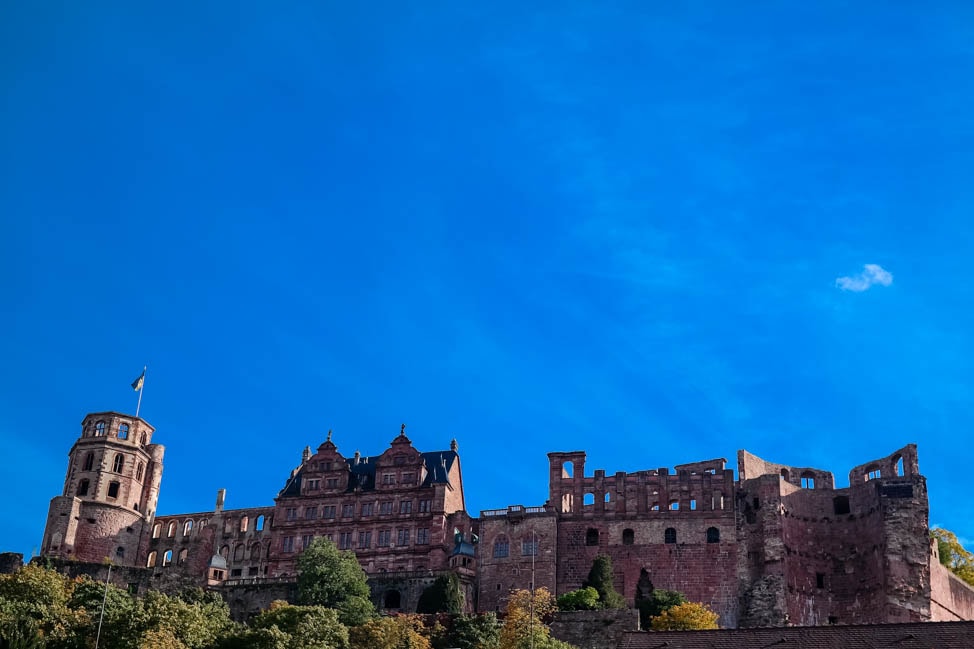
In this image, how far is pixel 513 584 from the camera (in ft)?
341

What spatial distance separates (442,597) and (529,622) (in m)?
16.4

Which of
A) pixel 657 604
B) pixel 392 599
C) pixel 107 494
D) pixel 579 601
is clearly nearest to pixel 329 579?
pixel 392 599

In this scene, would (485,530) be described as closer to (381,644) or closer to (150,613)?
(381,644)

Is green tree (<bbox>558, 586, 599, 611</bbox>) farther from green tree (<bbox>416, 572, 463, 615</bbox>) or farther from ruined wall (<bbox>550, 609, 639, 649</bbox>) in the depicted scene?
green tree (<bbox>416, 572, 463, 615</bbox>)

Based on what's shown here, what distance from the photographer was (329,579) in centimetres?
9762

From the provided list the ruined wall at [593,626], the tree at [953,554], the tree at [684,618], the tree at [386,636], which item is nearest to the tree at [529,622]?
the ruined wall at [593,626]

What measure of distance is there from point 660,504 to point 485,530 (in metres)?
14.9

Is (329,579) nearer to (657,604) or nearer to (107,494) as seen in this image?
(657,604)

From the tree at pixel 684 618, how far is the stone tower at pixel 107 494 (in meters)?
52.6

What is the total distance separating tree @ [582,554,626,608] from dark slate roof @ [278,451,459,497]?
55.7 feet

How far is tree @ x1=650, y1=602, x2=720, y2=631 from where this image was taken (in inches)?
3573

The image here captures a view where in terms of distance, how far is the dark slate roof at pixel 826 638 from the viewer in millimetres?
63938

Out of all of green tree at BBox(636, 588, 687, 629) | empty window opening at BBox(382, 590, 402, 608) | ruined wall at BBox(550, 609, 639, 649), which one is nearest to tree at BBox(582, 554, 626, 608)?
green tree at BBox(636, 588, 687, 629)

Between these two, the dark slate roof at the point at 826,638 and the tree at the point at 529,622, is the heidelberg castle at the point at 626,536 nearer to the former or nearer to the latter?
the tree at the point at 529,622
